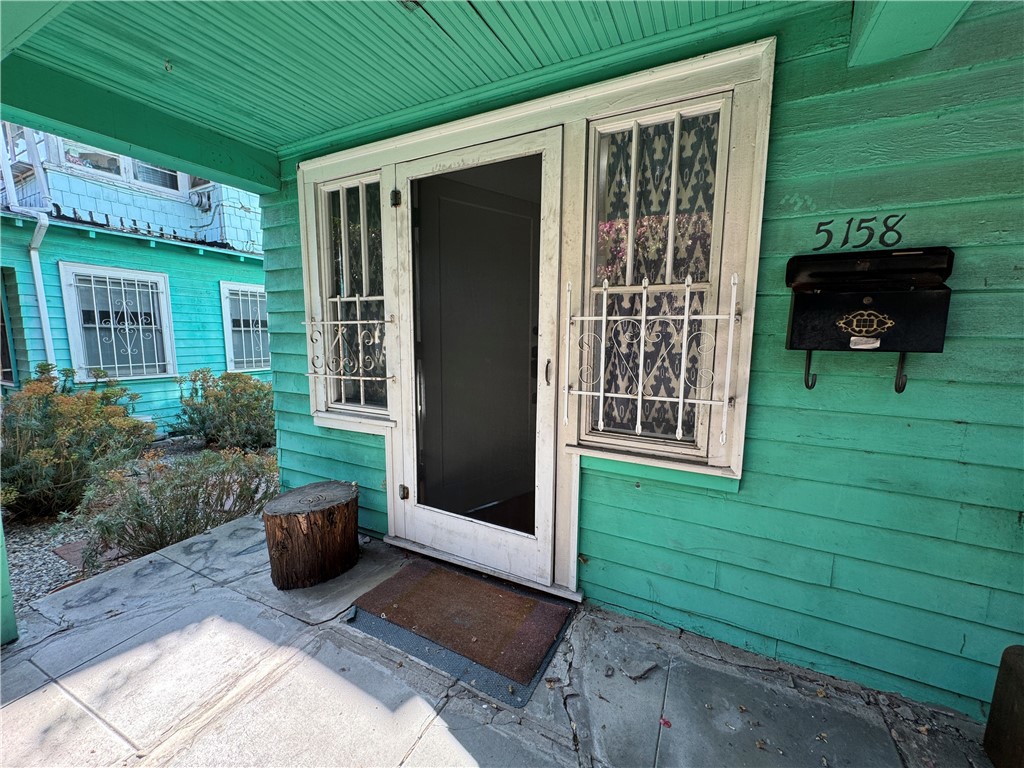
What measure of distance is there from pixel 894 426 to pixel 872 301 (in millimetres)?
450

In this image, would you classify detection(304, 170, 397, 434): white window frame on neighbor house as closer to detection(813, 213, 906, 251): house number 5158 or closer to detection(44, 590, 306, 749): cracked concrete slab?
detection(44, 590, 306, 749): cracked concrete slab

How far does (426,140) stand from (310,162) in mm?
856

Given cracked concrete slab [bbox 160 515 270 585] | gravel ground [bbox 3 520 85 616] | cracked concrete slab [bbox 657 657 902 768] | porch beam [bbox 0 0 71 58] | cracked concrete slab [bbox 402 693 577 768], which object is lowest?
gravel ground [bbox 3 520 85 616]

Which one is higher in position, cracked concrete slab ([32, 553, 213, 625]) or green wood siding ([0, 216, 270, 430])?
green wood siding ([0, 216, 270, 430])

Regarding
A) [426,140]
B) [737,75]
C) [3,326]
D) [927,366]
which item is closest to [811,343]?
[927,366]

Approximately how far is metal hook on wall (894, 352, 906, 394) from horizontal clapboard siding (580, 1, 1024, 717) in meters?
0.03

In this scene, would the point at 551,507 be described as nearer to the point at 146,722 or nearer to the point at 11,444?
the point at 146,722

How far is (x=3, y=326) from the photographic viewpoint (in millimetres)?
5082

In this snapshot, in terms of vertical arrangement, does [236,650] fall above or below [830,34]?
below

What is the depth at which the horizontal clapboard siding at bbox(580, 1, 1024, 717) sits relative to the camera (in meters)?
1.31

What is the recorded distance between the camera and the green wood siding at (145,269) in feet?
16.1

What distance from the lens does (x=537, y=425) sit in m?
1.99

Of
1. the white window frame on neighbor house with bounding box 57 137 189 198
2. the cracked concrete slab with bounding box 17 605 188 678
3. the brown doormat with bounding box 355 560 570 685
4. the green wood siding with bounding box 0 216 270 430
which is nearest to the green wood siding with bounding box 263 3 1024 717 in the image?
the brown doormat with bounding box 355 560 570 685

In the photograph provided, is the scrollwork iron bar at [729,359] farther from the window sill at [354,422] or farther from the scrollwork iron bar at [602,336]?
the window sill at [354,422]
